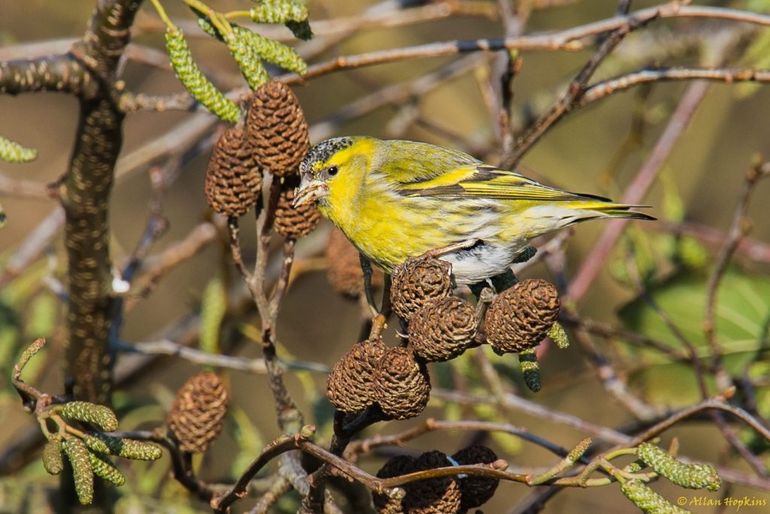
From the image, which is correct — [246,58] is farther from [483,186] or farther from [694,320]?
[694,320]

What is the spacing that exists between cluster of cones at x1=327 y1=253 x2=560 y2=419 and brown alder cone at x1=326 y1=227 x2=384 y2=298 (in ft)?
3.57

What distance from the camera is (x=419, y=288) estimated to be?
191 cm

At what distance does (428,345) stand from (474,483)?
0.40 metres

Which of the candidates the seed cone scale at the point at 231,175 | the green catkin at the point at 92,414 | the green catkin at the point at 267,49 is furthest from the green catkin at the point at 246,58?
the green catkin at the point at 92,414

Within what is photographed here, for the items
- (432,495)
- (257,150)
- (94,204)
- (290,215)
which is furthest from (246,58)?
(432,495)

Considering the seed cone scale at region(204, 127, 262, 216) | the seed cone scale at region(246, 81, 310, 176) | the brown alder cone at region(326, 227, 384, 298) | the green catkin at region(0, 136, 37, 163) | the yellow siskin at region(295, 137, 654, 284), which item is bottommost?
the brown alder cone at region(326, 227, 384, 298)

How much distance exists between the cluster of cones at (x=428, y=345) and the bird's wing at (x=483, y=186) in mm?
1119

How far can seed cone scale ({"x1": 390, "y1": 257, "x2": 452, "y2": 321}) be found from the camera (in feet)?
6.26

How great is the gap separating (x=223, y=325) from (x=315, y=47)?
4.55ft

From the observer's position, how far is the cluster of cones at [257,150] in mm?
1993

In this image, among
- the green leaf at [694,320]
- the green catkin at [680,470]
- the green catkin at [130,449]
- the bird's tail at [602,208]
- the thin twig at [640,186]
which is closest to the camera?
the green catkin at [680,470]

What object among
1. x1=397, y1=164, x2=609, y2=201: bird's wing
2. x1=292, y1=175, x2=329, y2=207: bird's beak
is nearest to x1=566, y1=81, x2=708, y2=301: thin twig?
x1=397, y1=164, x2=609, y2=201: bird's wing

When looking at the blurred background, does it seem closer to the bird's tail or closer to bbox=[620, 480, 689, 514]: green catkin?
the bird's tail

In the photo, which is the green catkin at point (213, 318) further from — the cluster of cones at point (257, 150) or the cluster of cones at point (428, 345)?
the cluster of cones at point (428, 345)
